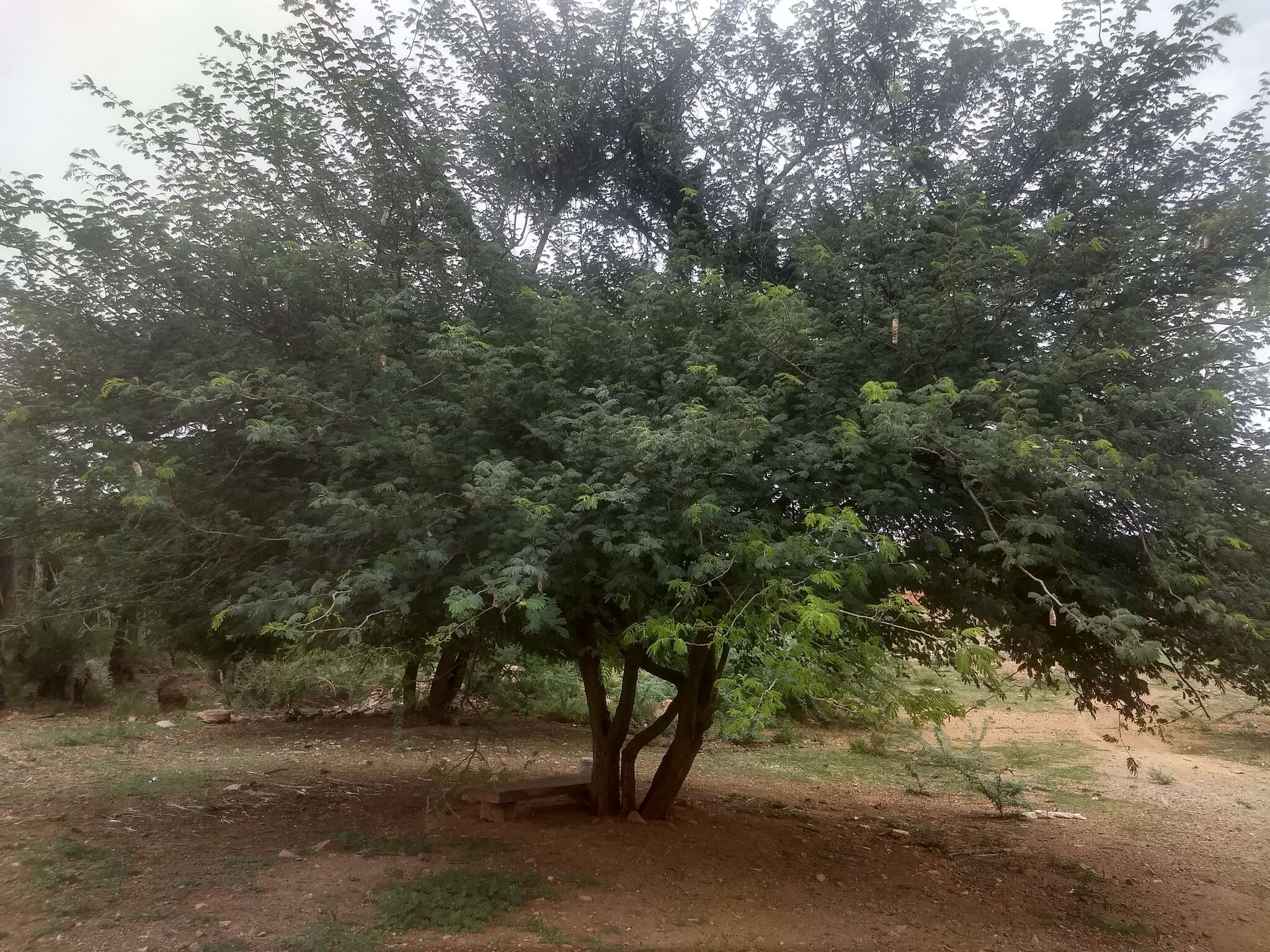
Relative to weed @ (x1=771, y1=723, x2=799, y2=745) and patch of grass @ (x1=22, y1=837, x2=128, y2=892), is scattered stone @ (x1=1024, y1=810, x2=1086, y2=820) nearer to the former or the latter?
weed @ (x1=771, y1=723, x2=799, y2=745)

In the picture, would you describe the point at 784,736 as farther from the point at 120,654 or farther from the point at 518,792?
the point at 120,654

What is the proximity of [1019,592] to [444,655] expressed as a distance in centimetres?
600

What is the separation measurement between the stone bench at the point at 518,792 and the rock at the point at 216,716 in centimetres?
997

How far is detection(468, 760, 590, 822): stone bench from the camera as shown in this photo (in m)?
8.18

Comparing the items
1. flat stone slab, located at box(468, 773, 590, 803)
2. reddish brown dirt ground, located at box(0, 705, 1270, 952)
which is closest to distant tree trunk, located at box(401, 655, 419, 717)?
reddish brown dirt ground, located at box(0, 705, 1270, 952)

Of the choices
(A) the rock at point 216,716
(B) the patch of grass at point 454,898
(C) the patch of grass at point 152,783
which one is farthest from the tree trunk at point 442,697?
(B) the patch of grass at point 454,898

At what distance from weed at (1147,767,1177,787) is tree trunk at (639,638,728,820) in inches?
363

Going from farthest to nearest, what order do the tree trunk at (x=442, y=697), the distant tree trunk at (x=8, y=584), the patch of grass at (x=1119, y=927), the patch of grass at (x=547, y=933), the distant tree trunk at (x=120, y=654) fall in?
1. the tree trunk at (x=442, y=697)
2. the distant tree trunk at (x=120, y=654)
3. the distant tree trunk at (x=8, y=584)
4. the patch of grass at (x=1119, y=927)
5. the patch of grass at (x=547, y=933)

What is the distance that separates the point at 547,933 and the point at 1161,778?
472 inches

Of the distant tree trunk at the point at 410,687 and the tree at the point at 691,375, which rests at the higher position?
the tree at the point at 691,375

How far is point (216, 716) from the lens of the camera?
16172mm

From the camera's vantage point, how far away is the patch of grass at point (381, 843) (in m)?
7.14

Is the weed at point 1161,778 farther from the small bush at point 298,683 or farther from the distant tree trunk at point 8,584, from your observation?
the distant tree trunk at point 8,584

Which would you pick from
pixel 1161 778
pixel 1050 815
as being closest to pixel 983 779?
pixel 1050 815
